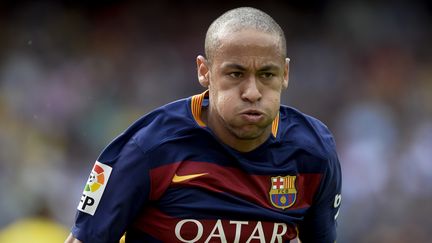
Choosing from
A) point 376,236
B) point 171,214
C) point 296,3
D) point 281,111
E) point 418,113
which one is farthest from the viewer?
point 296,3

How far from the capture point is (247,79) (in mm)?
3961

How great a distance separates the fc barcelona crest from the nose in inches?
19.8

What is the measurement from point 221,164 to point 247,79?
476 millimetres

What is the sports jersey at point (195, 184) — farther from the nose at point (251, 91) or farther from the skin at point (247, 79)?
the nose at point (251, 91)

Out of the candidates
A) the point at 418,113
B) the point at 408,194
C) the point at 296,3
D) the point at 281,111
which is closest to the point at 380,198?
the point at 408,194

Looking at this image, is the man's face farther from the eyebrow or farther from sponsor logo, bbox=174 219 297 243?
sponsor logo, bbox=174 219 297 243

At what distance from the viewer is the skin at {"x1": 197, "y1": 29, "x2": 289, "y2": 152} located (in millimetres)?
3936

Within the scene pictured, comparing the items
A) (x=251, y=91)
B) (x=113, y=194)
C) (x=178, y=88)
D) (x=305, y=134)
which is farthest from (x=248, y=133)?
(x=178, y=88)

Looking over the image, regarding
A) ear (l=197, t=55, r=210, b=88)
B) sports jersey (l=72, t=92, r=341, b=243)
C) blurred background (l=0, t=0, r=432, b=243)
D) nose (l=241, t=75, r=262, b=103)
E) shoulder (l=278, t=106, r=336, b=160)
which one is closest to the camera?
nose (l=241, t=75, r=262, b=103)

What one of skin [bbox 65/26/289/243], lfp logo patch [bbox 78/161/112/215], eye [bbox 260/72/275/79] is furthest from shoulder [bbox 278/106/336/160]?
lfp logo patch [bbox 78/161/112/215]

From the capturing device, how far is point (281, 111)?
4.52 m

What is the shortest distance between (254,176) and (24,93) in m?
6.73

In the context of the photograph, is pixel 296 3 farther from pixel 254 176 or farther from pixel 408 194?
pixel 254 176

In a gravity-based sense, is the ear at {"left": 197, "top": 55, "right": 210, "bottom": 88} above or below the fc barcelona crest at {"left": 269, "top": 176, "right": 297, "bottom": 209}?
above
